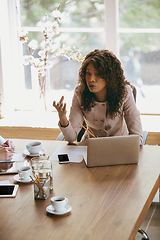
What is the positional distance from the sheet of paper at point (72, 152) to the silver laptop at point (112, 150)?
126 mm

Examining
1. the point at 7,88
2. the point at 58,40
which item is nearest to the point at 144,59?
the point at 58,40

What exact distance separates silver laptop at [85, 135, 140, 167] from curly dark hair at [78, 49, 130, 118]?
0.45 metres

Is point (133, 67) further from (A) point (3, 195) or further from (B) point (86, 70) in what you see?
(A) point (3, 195)

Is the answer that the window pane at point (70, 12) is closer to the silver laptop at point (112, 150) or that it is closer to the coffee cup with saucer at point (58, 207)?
the silver laptop at point (112, 150)

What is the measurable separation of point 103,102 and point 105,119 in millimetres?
110

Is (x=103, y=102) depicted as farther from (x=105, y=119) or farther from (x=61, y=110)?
(x=61, y=110)

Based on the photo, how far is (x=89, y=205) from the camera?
1.32m

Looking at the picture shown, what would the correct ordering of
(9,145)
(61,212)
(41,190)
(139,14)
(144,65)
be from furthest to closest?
(144,65) < (139,14) < (9,145) < (41,190) < (61,212)

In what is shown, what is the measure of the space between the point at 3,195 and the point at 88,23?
8.41ft

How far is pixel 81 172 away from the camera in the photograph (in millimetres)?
1642

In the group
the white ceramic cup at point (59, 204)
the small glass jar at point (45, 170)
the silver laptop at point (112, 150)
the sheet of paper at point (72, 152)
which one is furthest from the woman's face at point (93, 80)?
the white ceramic cup at point (59, 204)

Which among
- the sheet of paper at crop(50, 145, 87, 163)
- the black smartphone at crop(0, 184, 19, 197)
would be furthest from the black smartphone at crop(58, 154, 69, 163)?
the black smartphone at crop(0, 184, 19, 197)

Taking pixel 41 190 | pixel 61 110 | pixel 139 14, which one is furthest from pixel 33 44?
pixel 41 190

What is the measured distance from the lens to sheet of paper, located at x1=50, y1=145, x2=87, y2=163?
1.81m
